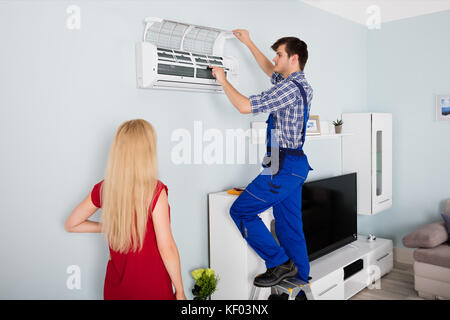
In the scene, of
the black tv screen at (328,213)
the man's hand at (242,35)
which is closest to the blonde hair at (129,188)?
the man's hand at (242,35)

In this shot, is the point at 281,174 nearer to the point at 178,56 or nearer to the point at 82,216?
the point at 178,56

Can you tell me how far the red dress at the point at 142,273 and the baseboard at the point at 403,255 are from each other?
3470 millimetres

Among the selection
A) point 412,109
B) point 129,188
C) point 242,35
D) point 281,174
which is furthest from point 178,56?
point 412,109

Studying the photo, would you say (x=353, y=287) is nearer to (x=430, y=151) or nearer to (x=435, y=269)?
(x=435, y=269)

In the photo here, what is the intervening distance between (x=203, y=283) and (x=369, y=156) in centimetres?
235

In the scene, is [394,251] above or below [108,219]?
below

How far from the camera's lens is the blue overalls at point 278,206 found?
2193 mm

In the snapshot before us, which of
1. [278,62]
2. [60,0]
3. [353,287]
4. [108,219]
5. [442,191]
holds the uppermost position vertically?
[60,0]

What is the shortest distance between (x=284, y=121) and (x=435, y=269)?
7.23 ft

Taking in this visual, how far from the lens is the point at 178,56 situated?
2338 mm

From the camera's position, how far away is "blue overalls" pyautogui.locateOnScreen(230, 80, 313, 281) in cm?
219

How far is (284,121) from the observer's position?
2.27 meters

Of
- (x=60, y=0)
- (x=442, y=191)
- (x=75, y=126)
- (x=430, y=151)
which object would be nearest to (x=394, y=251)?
(x=442, y=191)

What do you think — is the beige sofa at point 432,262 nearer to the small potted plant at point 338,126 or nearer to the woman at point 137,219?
the small potted plant at point 338,126
